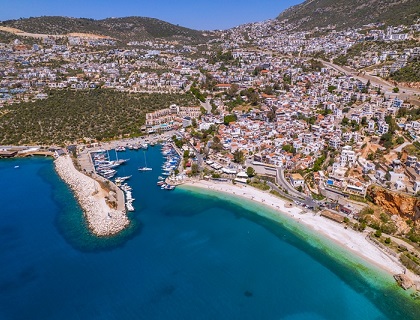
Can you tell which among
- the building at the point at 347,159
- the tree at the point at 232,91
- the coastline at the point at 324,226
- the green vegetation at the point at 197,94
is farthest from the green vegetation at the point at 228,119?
the building at the point at 347,159

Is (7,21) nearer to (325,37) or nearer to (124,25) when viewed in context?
(124,25)

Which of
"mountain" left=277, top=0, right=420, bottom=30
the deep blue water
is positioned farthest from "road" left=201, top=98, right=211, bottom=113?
"mountain" left=277, top=0, right=420, bottom=30

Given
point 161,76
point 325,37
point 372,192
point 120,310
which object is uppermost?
point 325,37

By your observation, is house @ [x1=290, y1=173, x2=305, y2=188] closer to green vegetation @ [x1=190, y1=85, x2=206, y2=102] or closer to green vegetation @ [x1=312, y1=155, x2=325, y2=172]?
green vegetation @ [x1=312, y1=155, x2=325, y2=172]

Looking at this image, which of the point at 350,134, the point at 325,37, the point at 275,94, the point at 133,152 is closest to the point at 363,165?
the point at 350,134

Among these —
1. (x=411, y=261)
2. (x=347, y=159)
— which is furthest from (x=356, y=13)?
(x=411, y=261)

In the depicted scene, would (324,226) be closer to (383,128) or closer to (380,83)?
(383,128)
